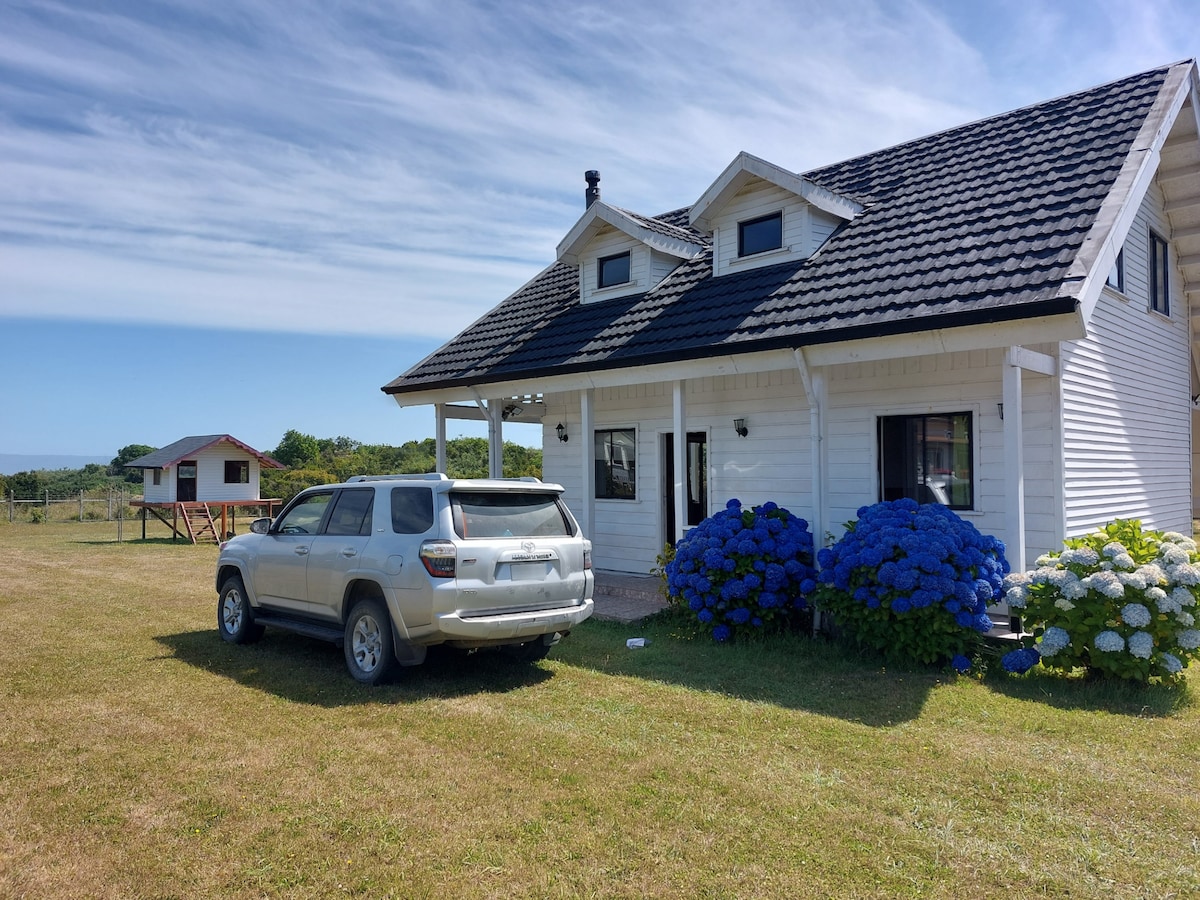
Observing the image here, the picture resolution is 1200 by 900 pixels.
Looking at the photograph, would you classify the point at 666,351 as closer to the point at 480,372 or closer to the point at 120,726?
the point at 480,372

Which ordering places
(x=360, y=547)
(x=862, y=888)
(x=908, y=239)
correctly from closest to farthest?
1. (x=862, y=888)
2. (x=360, y=547)
3. (x=908, y=239)

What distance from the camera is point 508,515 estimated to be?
710 cm

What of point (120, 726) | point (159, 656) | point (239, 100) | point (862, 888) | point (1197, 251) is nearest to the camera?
point (862, 888)

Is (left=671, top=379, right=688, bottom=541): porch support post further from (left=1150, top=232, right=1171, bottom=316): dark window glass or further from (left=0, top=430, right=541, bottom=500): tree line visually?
(left=0, top=430, right=541, bottom=500): tree line

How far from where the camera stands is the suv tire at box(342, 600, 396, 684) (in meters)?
6.73

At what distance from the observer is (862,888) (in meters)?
→ 3.48

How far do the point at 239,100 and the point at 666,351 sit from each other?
7.23 meters

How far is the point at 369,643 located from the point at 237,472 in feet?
85.3

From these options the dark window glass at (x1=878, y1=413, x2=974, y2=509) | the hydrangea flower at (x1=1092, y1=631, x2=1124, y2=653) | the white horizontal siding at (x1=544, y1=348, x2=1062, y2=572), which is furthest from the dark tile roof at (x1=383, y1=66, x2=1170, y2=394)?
the hydrangea flower at (x1=1092, y1=631, x2=1124, y2=653)

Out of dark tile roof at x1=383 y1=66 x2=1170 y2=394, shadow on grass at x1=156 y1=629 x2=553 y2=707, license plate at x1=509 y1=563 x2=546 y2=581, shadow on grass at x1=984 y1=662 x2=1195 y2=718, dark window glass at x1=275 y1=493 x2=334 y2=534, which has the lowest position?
shadow on grass at x1=984 y1=662 x2=1195 y2=718

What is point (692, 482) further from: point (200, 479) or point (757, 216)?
point (200, 479)

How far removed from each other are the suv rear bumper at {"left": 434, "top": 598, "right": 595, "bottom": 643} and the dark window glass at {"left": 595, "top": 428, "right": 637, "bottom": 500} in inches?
226

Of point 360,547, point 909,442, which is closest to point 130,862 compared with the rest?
point 360,547

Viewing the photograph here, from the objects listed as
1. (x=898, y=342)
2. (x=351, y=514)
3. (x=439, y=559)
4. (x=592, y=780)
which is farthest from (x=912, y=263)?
(x=592, y=780)
